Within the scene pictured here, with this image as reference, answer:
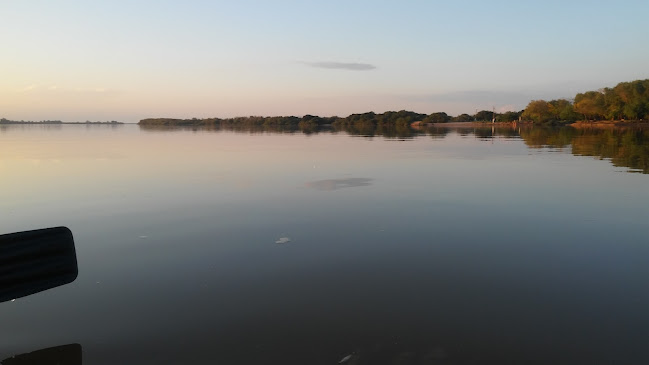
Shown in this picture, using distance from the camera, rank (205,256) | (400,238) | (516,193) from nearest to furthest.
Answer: (205,256)
(400,238)
(516,193)

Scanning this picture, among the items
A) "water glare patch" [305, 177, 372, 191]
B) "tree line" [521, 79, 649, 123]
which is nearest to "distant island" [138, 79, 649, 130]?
"tree line" [521, 79, 649, 123]

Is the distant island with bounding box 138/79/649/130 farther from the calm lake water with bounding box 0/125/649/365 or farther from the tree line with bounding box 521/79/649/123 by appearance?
the calm lake water with bounding box 0/125/649/365

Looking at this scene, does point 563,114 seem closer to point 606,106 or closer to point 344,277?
point 606,106

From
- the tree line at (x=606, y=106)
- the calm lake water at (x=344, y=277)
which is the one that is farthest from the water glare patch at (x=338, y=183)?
the tree line at (x=606, y=106)

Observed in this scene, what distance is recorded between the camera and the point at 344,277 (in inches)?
253

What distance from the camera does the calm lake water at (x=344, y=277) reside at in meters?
4.54

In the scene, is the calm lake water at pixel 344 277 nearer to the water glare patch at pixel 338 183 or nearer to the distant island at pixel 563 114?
the water glare patch at pixel 338 183

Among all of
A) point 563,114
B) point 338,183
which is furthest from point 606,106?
point 338,183

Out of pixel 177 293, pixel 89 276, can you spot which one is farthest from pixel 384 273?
pixel 89 276

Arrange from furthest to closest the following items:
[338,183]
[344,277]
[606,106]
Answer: [606,106] < [338,183] < [344,277]

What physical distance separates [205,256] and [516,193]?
33.4ft

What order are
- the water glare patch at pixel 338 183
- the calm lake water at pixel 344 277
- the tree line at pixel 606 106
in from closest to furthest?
the calm lake water at pixel 344 277
the water glare patch at pixel 338 183
the tree line at pixel 606 106

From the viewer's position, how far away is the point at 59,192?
13852 mm

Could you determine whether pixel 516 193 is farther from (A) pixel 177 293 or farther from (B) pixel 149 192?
(B) pixel 149 192
